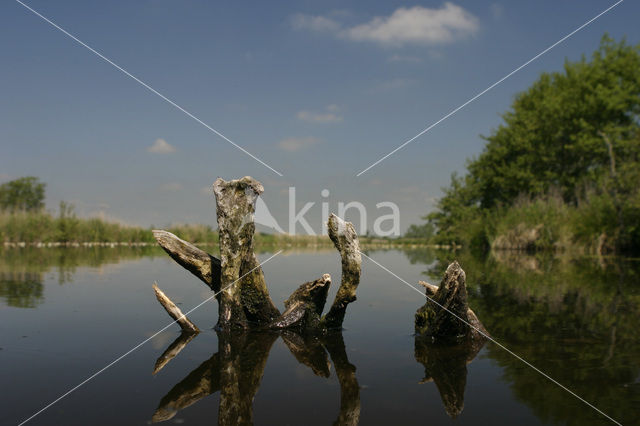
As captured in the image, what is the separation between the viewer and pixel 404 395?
3213mm

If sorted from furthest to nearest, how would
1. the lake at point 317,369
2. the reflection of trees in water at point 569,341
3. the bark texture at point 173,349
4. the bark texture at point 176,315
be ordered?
the bark texture at point 176,315, the bark texture at point 173,349, the reflection of trees in water at point 569,341, the lake at point 317,369

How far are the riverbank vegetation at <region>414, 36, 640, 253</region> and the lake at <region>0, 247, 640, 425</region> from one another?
22.3 metres

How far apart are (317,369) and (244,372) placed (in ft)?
2.17

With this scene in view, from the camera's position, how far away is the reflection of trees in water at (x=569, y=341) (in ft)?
10.1

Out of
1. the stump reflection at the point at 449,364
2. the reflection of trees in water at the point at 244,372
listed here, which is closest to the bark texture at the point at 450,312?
the stump reflection at the point at 449,364

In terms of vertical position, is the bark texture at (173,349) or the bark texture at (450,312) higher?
the bark texture at (450,312)

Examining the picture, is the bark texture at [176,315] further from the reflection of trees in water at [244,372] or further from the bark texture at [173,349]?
the reflection of trees in water at [244,372]

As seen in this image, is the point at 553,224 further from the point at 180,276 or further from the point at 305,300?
the point at 305,300

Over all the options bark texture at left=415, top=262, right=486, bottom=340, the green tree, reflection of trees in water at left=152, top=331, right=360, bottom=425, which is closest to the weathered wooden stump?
reflection of trees in water at left=152, top=331, right=360, bottom=425

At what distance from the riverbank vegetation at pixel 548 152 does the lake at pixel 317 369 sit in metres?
22.3

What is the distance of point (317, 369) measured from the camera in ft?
12.6

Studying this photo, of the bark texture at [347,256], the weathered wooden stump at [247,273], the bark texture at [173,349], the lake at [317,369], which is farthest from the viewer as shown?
the bark texture at [347,256]

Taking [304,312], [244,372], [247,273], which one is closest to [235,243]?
[247,273]

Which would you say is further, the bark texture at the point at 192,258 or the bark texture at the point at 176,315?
the bark texture at the point at 192,258
